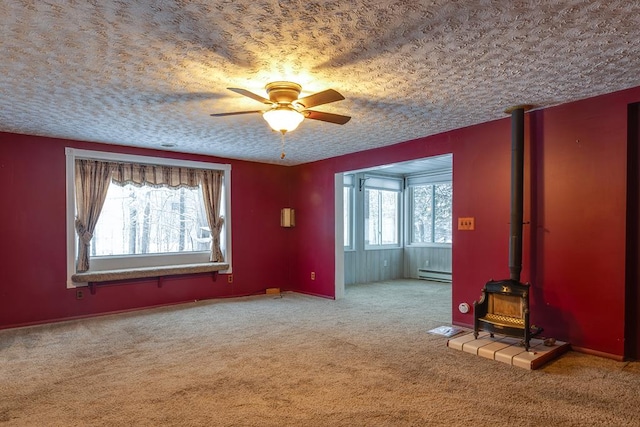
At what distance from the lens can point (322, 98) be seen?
9.03ft

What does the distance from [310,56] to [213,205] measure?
4.00 metres

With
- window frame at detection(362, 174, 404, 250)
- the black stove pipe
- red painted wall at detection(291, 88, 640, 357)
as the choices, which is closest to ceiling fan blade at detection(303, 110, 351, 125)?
the black stove pipe

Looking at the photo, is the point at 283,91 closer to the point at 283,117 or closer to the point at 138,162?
the point at 283,117

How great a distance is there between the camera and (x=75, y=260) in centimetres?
493

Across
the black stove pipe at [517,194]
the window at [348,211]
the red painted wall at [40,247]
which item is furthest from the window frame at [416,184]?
the red painted wall at [40,247]

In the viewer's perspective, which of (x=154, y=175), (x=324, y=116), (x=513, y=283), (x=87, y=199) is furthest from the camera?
(x=154, y=175)

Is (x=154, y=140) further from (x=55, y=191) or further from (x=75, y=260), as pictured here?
(x=75, y=260)

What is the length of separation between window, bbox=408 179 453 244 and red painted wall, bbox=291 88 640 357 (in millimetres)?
3820

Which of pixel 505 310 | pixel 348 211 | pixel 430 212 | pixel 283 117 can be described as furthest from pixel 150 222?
pixel 430 212

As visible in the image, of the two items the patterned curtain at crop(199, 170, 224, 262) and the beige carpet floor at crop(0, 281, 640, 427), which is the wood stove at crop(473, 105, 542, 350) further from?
the patterned curtain at crop(199, 170, 224, 262)

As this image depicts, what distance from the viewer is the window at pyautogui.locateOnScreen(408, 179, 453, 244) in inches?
325

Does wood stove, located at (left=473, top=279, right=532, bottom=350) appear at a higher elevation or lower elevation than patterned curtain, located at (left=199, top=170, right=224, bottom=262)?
lower

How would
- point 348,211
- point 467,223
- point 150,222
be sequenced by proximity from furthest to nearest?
point 348,211 → point 150,222 → point 467,223

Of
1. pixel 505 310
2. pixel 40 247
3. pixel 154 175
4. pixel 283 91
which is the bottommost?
pixel 505 310
